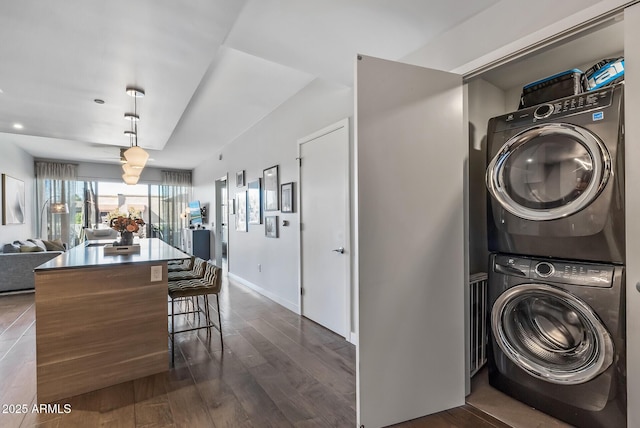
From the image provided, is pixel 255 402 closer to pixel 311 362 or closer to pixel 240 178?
pixel 311 362

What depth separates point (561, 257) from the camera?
1777 millimetres

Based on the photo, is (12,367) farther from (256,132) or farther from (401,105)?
(256,132)

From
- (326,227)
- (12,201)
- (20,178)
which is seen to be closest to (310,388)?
(326,227)

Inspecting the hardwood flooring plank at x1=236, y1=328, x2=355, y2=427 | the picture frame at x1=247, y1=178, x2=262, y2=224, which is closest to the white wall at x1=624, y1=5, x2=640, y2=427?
the hardwood flooring plank at x1=236, y1=328, x2=355, y2=427

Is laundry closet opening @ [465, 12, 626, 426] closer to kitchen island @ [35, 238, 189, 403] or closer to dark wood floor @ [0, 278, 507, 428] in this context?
dark wood floor @ [0, 278, 507, 428]

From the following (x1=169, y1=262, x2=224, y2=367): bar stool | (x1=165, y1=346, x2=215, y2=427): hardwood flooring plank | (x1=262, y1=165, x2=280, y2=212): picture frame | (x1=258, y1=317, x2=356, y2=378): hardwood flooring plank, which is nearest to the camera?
(x1=165, y1=346, x2=215, y2=427): hardwood flooring plank

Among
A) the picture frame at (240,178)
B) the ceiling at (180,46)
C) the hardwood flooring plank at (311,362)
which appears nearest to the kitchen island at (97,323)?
the hardwood flooring plank at (311,362)

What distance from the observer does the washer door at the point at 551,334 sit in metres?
1.62

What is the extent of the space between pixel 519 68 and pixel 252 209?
3775mm

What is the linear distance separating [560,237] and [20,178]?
885 centimetres

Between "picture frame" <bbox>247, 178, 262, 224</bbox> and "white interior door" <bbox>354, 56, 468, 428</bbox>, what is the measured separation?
10.3 ft

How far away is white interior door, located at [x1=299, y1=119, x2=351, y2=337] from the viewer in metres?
3.01

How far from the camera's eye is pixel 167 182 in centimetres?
927

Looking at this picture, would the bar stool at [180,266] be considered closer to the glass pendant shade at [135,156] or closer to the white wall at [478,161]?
the glass pendant shade at [135,156]
